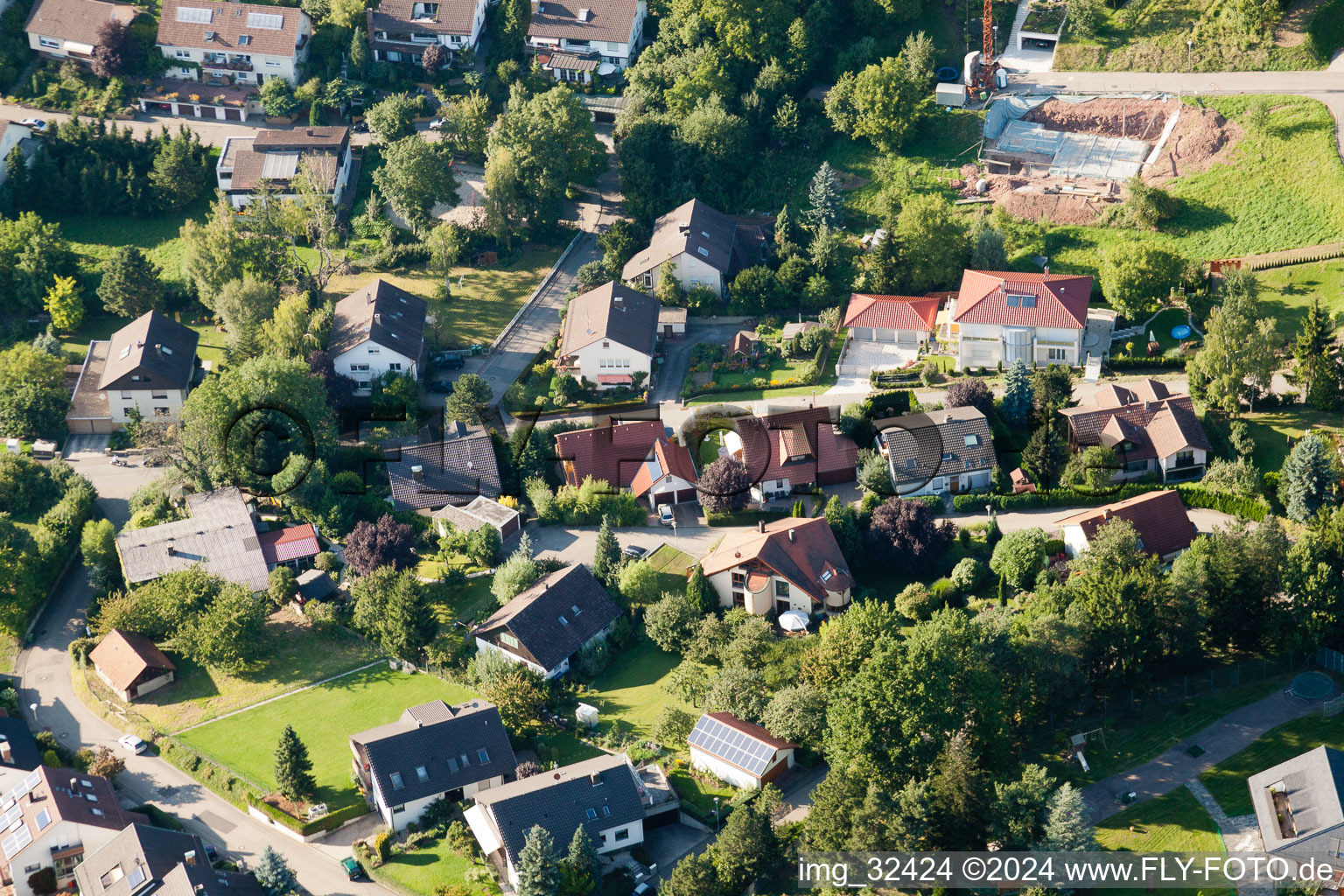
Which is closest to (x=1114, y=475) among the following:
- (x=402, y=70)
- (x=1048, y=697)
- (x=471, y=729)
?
(x=1048, y=697)

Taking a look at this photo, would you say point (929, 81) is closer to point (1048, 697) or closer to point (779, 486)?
point (779, 486)

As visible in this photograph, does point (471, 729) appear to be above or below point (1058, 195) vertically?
below

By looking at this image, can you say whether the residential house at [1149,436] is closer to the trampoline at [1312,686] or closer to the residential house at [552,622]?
the trampoline at [1312,686]

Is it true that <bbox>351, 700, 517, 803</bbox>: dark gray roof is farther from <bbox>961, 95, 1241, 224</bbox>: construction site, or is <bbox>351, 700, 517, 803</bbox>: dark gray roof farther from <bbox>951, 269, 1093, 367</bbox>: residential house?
<bbox>961, 95, 1241, 224</bbox>: construction site

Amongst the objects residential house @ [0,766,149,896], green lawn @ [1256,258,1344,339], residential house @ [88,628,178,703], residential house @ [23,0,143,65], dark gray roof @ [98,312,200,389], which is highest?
residential house @ [23,0,143,65]

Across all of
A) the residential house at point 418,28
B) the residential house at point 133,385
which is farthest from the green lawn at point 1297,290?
the residential house at point 133,385

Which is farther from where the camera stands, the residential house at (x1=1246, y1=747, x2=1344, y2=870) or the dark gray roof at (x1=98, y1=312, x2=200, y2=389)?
the dark gray roof at (x1=98, y1=312, x2=200, y2=389)

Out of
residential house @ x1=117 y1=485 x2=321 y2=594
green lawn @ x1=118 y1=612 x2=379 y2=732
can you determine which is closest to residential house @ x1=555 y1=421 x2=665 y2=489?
residential house @ x1=117 y1=485 x2=321 y2=594
